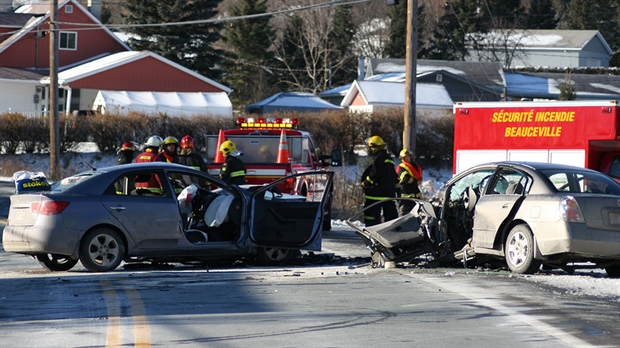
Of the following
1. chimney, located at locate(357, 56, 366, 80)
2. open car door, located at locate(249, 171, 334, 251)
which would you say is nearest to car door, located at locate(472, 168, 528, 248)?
open car door, located at locate(249, 171, 334, 251)

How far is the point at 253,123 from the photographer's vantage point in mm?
17641

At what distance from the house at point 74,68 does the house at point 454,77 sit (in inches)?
543

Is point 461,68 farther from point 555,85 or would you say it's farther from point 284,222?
point 284,222

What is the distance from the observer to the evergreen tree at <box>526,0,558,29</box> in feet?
259

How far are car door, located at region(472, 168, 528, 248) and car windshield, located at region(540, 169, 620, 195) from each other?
347 millimetres

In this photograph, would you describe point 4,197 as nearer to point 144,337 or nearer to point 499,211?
point 499,211

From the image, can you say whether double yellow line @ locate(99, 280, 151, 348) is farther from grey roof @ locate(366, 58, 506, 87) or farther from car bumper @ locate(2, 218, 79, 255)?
grey roof @ locate(366, 58, 506, 87)

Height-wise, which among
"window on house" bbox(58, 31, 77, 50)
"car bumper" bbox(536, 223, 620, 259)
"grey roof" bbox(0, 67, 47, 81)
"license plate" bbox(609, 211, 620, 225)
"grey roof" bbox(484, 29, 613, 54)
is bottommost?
"car bumper" bbox(536, 223, 620, 259)

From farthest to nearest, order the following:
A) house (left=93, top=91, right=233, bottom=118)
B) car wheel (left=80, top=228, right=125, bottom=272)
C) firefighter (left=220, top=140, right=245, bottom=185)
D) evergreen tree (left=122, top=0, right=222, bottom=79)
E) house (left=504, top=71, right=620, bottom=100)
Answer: house (left=504, top=71, right=620, bottom=100)
evergreen tree (left=122, top=0, right=222, bottom=79)
house (left=93, top=91, right=233, bottom=118)
firefighter (left=220, top=140, right=245, bottom=185)
car wheel (left=80, top=228, right=125, bottom=272)

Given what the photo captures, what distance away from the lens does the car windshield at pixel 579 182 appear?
33.8 feet

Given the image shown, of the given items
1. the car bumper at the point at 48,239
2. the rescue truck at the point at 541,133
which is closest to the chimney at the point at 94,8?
the rescue truck at the point at 541,133

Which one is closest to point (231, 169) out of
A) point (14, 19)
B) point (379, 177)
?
point (379, 177)

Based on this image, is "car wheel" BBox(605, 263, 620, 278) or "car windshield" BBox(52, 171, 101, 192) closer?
"car wheel" BBox(605, 263, 620, 278)

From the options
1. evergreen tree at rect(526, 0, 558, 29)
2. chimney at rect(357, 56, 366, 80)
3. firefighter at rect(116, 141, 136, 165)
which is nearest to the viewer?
firefighter at rect(116, 141, 136, 165)
